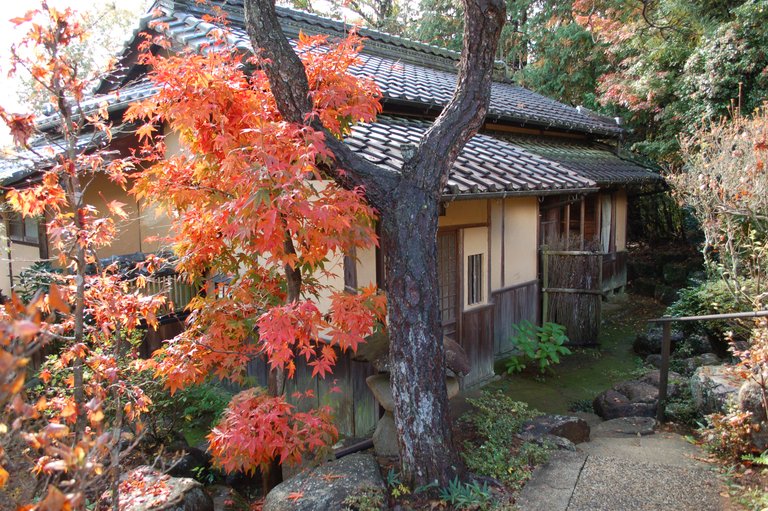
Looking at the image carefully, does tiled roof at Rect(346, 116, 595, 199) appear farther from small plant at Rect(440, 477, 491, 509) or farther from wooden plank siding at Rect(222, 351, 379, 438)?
small plant at Rect(440, 477, 491, 509)

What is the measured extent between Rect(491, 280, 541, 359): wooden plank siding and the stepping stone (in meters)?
2.76

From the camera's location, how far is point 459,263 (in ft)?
24.3

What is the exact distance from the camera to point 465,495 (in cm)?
393

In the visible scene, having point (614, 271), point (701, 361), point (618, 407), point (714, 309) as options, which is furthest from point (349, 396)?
point (614, 271)

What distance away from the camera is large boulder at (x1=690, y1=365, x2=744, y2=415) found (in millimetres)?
5020

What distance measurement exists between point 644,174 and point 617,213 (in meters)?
1.24

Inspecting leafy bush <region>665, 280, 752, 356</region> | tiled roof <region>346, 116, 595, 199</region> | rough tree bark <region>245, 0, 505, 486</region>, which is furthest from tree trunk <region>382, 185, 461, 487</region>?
leafy bush <region>665, 280, 752, 356</region>

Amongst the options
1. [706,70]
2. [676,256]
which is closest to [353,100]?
[706,70]

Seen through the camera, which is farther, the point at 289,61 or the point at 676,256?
the point at 676,256

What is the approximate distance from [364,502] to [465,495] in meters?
0.77

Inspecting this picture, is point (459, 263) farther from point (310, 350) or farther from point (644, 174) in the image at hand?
point (644, 174)

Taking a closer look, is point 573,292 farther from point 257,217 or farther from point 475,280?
point 257,217

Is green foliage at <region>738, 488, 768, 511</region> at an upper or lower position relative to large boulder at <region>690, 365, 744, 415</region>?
lower

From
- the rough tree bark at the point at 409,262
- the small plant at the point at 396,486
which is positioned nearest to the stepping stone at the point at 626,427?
the rough tree bark at the point at 409,262
